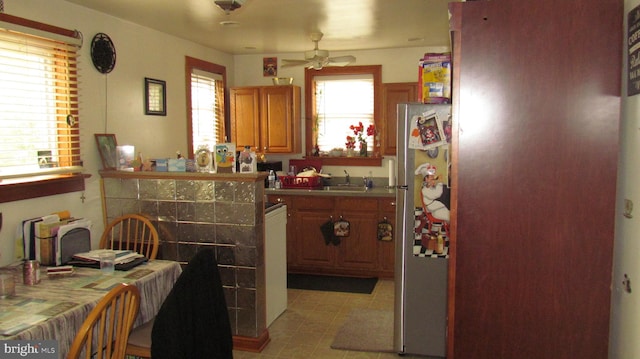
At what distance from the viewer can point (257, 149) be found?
5656 mm

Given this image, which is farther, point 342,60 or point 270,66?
point 270,66

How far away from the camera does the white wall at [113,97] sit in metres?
3.08

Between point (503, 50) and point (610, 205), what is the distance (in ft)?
1.92

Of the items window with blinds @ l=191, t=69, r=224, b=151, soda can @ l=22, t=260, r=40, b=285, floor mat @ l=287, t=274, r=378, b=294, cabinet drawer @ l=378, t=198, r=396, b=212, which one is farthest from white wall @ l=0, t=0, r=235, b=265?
cabinet drawer @ l=378, t=198, r=396, b=212

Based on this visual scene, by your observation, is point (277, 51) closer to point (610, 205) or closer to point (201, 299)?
point (201, 299)

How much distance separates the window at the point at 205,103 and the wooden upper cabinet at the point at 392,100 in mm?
1888

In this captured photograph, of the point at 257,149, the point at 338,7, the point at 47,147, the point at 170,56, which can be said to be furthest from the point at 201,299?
the point at 257,149

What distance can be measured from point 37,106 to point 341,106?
3.34m

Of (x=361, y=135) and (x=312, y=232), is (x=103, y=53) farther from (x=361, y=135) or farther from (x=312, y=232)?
(x=361, y=135)

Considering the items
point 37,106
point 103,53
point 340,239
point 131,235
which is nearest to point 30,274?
point 131,235

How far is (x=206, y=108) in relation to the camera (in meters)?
5.38

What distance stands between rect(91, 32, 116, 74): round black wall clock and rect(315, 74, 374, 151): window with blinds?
8.35 feet

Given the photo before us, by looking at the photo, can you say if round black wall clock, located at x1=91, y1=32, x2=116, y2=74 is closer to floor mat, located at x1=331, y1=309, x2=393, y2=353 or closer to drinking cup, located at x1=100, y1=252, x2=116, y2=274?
drinking cup, located at x1=100, y1=252, x2=116, y2=274
